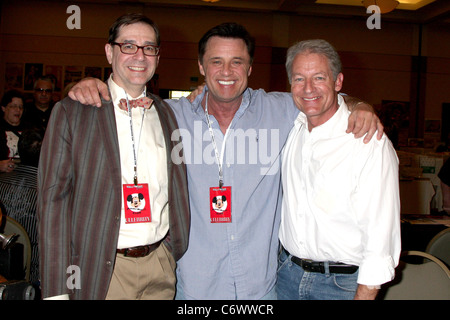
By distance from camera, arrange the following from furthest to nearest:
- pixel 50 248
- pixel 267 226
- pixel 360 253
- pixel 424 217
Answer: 1. pixel 424 217
2. pixel 267 226
3. pixel 360 253
4. pixel 50 248

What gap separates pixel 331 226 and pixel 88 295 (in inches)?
42.0

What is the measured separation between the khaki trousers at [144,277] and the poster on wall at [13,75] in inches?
391

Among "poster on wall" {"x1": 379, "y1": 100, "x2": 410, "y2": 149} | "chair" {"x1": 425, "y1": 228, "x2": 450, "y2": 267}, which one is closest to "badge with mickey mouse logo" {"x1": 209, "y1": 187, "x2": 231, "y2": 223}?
"chair" {"x1": 425, "y1": 228, "x2": 450, "y2": 267}

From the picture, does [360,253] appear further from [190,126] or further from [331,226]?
[190,126]

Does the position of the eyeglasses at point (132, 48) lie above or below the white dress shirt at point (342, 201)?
above

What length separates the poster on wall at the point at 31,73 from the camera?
998 cm

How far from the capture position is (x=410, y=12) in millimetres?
10688

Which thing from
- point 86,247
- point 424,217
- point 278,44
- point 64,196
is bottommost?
point 424,217

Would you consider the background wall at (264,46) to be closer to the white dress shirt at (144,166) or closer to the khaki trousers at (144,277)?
the white dress shirt at (144,166)

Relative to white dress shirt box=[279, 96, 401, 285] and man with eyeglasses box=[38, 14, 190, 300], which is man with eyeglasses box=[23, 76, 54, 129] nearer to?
man with eyeglasses box=[38, 14, 190, 300]

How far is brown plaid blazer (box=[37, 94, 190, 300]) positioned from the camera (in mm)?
1493

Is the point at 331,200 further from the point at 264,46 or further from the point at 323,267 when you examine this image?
the point at 264,46

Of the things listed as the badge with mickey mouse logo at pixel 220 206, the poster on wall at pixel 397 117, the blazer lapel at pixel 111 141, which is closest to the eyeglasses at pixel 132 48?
the blazer lapel at pixel 111 141

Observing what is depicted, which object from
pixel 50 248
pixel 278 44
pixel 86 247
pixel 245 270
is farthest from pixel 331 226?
pixel 278 44
